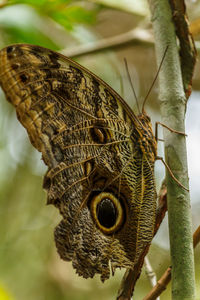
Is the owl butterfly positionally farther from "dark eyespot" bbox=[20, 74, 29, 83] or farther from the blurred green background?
the blurred green background

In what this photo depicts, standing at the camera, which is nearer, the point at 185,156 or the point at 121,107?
the point at 185,156

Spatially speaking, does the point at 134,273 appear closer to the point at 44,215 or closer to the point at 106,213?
the point at 106,213

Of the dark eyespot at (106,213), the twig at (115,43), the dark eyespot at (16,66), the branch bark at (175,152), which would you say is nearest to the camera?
the branch bark at (175,152)

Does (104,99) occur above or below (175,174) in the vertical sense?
above

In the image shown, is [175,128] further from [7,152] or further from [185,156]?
[7,152]

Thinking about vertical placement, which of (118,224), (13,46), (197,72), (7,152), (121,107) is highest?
(197,72)

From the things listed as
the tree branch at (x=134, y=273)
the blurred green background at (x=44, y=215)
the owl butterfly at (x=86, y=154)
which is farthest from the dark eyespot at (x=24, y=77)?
the blurred green background at (x=44, y=215)

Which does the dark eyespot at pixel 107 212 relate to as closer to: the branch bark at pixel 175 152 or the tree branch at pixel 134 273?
the tree branch at pixel 134 273

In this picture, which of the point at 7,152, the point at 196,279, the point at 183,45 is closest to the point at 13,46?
the point at 183,45
